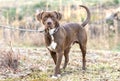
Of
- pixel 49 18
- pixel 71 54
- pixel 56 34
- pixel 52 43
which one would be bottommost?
pixel 71 54

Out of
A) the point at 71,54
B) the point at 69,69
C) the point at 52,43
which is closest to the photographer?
the point at 52,43

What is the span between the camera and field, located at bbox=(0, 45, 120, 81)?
7949 mm

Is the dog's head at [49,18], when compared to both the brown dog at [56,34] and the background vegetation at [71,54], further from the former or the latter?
the background vegetation at [71,54]


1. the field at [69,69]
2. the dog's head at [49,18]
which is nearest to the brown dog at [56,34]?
the dog's head at [49,18]

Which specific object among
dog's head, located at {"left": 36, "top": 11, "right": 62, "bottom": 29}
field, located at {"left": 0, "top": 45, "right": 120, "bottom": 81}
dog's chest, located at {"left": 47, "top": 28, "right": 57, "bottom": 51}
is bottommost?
field, located at {"left": 0, "top": 45, "right": 120, "bottom": 81}

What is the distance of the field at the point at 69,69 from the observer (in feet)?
26.1

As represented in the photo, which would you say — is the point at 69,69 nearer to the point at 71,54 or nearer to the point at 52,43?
the point at 52,43

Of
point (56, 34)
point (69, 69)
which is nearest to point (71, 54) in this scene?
point (69, 69)

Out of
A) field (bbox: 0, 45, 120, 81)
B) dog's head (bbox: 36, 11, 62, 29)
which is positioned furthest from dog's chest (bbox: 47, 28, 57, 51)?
field (bbox: 0, 45, 120, 81)

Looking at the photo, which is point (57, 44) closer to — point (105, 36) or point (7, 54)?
point (7, 54)

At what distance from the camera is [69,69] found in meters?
8.78

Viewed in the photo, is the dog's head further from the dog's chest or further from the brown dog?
the dog's chest

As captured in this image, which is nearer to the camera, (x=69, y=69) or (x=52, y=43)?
(x=52, y=43)

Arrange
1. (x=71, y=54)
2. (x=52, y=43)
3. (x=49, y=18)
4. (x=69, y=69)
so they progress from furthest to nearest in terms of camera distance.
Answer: (x=71, y=54), (x=69, y=69), (x=52, y=43), (x=49, y=18)
